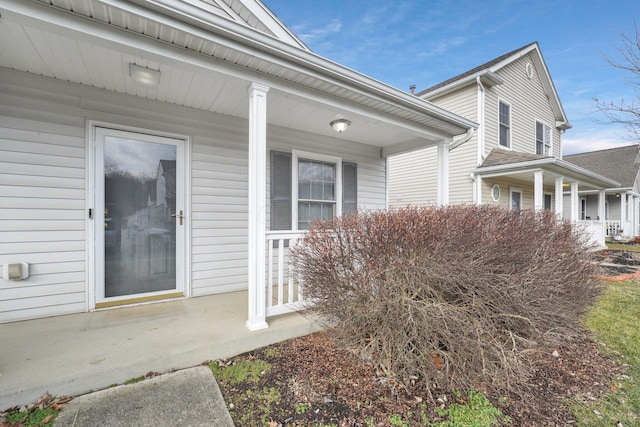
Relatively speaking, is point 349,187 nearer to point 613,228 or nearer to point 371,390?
point 371,390

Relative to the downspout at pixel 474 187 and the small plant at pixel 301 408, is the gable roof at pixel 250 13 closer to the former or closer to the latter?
the small plant at pixel 301 408

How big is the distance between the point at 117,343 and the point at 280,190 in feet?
9.27

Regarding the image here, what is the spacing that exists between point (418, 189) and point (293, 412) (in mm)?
8616

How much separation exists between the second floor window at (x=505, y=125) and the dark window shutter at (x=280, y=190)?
26.4ft

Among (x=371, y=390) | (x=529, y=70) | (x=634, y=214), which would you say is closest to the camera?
(x=371, y=390)

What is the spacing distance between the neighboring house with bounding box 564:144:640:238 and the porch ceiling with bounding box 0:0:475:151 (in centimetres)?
1615

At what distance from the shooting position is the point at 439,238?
2.17 m

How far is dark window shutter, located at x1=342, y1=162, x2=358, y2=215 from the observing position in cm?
525

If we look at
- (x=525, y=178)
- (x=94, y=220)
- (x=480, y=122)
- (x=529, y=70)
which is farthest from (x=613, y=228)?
(x=94, y=220)

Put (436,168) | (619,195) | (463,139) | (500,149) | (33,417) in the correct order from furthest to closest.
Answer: (619,195)
(436,168)
(500,149)
(463,139)
(33,417)

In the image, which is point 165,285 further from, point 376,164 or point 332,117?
point 376,164

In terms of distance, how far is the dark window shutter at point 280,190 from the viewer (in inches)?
174

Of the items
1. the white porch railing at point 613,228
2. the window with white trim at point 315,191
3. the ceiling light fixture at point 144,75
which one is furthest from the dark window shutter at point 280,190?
the white porch railing at point 613,228

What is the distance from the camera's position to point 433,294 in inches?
82.9
